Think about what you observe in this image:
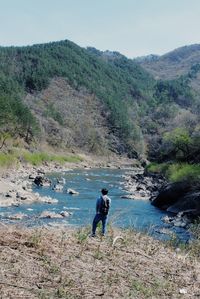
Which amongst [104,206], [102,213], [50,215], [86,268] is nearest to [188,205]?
[50,215]

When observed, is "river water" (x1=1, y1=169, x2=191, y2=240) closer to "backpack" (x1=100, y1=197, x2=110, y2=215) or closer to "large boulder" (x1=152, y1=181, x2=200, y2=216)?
"large boulder" (x1=152, y1=181, x2=200, y2=216)

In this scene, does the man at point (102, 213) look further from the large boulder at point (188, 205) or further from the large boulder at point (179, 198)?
the large boulder at point (179, 198)

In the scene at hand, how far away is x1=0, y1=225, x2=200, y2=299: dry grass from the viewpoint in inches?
374

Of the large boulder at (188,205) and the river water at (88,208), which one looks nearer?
the river water at (88,208)

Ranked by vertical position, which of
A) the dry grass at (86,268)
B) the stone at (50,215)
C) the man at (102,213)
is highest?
the man at (102,213)

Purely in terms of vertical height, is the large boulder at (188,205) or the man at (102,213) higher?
the man at (102,213)

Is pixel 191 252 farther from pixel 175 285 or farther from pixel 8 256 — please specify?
pixel 8 256

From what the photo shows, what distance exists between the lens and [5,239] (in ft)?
36.7

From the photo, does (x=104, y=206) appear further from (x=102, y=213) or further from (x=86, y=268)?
(x=86, y=268)

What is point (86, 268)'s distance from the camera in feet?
35.7

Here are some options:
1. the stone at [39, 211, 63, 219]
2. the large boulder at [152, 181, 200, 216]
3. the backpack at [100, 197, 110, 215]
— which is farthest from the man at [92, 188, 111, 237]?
the large boulder at [152, 181, 200, 216]

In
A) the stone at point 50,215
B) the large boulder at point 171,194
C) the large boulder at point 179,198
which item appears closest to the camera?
the stone at point 50,215

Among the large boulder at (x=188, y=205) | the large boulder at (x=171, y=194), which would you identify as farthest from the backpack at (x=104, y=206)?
the large boulder at (x=171, y=194)

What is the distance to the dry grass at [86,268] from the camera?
9510mm
